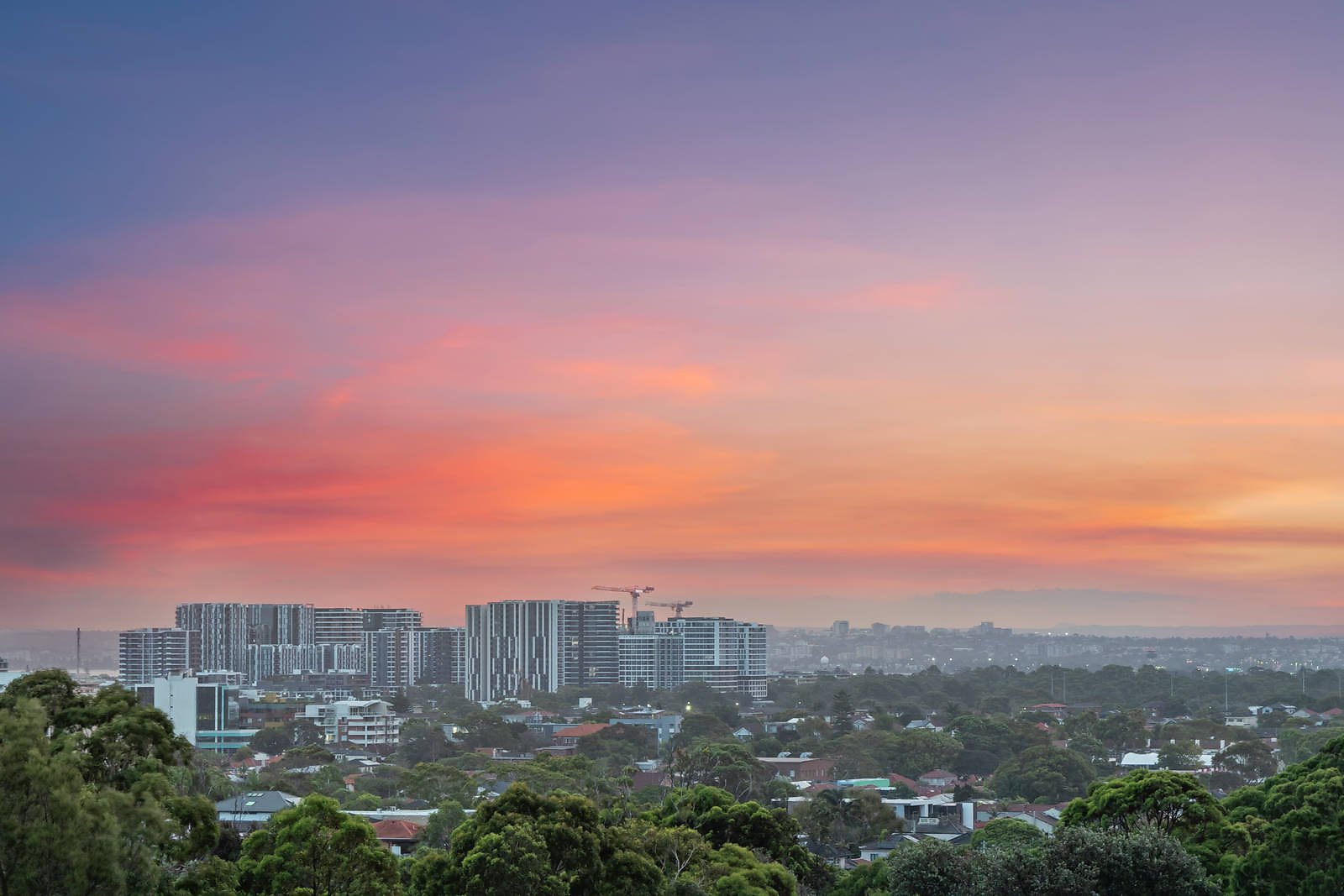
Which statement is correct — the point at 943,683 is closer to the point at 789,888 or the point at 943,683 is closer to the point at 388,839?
the point at 388,839

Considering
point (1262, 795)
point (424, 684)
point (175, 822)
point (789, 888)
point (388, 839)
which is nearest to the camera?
point (175, 822)

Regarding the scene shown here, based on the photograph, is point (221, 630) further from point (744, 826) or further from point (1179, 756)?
point (744, 826)

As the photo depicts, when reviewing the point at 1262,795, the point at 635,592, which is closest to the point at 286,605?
the point at 635,592

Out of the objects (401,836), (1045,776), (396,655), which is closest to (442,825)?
(401,836)

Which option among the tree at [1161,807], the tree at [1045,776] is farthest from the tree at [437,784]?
the tree at [1161,807]

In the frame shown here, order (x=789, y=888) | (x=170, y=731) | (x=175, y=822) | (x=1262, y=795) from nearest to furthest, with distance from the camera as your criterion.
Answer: (x=175, y=822), (x=170, y=731), (x=789, y=888), (x=1262, y=795)

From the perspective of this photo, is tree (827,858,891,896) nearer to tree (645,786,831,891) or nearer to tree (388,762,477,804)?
tree (645,786,831,891)

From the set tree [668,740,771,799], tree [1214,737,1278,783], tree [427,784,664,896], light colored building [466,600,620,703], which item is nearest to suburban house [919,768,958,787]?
tree [1214,737,1278,783]
